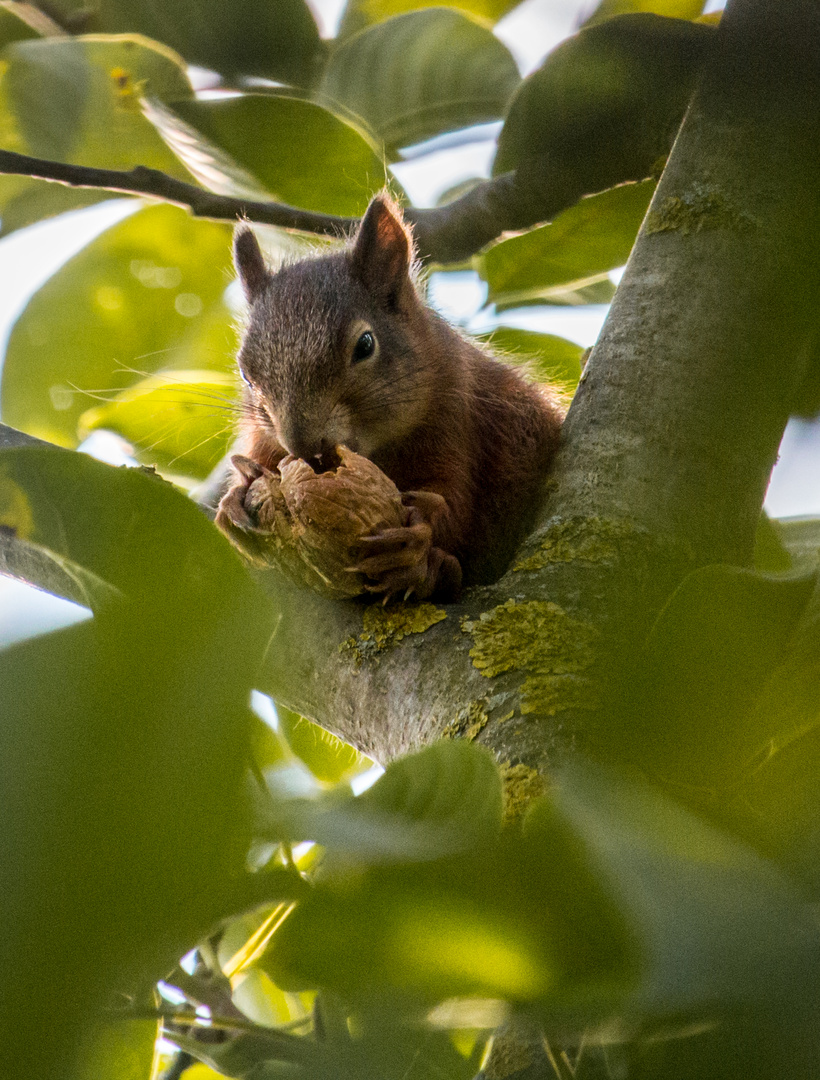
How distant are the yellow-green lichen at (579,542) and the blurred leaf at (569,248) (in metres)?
0.84

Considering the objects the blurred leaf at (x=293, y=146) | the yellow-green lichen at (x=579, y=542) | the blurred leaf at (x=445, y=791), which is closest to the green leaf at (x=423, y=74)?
the blurred leaf at (x=293, y=146)

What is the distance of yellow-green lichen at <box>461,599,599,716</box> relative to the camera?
1.01 meters

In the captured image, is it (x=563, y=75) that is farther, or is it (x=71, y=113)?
(x=71, y=113)

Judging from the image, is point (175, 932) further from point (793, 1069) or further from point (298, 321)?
point (298, 321)

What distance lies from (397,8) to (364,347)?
901 millimetres

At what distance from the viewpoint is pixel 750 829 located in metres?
0.42

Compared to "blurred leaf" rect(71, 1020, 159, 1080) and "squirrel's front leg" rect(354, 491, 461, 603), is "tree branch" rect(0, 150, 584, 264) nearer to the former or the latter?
"squirrel's front leg" rect(354, 491, 461, 603)

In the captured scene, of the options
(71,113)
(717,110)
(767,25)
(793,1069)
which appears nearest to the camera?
(793,1069)

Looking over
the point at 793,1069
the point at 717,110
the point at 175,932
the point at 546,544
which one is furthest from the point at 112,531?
the point at 717,110

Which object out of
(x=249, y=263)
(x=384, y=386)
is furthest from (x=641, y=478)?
(x=249, y=263)

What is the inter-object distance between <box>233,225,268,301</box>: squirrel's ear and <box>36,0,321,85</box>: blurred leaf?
1.13m

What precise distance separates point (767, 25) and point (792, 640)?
72 cm

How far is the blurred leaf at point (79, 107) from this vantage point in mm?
1276

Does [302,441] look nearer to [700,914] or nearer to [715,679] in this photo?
[715,679]
